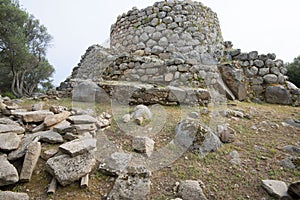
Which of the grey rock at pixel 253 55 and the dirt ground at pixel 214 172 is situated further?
the grey rock at pixel 253 55

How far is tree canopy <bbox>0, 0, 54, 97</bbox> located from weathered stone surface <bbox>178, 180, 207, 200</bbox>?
13809mm

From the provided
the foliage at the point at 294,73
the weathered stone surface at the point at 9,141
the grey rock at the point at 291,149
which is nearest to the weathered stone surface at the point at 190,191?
the grey rock at the point at 291,149

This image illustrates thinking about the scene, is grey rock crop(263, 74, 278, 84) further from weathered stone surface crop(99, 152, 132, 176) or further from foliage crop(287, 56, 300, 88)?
Answer: weathered stone surface crop(99, 152, 132, 176)

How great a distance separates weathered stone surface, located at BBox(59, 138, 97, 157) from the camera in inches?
67.9

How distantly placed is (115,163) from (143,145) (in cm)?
46

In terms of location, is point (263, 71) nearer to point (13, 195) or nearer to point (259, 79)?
point (259, 79)

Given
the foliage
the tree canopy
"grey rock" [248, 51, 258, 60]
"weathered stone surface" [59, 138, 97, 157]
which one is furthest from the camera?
the tree canopy

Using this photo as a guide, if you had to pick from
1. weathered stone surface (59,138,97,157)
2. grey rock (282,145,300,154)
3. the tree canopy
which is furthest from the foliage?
the tree canopy

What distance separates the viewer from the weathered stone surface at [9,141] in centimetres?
177

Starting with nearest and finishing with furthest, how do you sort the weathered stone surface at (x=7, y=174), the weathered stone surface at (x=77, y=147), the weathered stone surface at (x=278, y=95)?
the weathered stone surface at (x=7, y=174), the weathered stone surface at (x=77, y=147), the weathered stone surface at (x=278, y=95)

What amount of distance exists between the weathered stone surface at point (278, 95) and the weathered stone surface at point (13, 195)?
21.4 feet

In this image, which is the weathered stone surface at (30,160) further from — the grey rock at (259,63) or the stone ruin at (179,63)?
the grey rock at (259,63)

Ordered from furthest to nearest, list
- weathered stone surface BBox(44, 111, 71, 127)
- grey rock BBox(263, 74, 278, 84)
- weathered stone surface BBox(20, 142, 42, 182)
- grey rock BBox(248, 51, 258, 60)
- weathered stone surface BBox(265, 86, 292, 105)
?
grey rock BBox(248, 51, 258, 60) < grey rock BBox(263, 74, 278, 84) < weathered stone surface BBox(265, 86, 292, 105) < weathered stone surface BBox(44, 111, 71, 127) < weathered stone surface BBox(20, 142, 42, 182)

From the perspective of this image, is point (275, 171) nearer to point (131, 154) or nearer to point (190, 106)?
point (131, 154)
